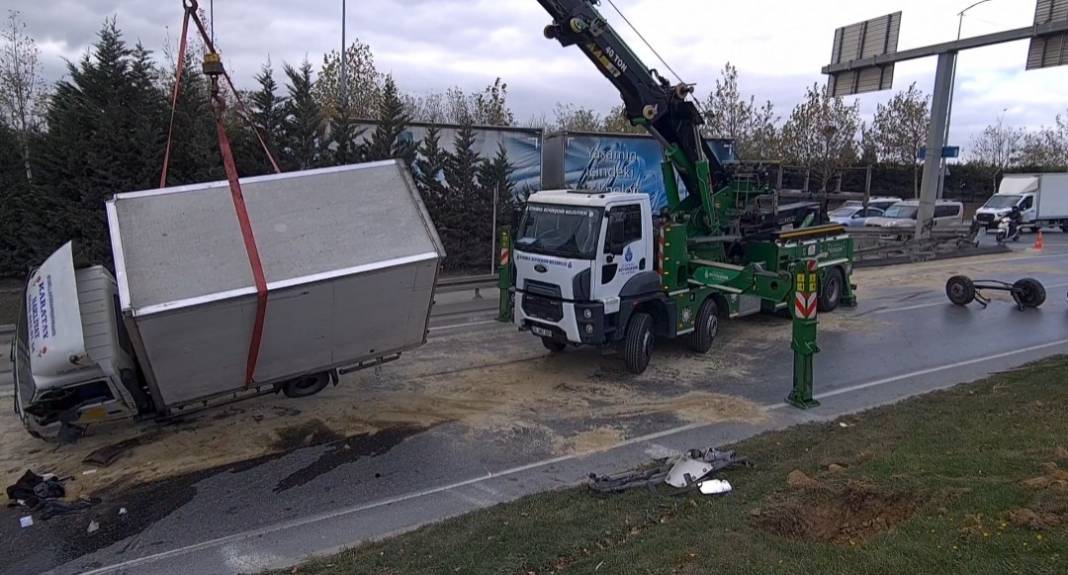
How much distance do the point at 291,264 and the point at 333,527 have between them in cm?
261

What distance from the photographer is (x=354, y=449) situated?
7.68 m

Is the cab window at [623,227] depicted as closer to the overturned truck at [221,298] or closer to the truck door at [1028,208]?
the overturned truck at [221,298]

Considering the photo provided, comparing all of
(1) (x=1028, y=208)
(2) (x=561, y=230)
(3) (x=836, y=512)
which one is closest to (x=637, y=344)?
(2) (x=561, y=230)

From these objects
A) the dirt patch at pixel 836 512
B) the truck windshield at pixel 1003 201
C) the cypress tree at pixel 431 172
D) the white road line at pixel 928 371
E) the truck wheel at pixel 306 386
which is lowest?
the white road line at pixel 928 371

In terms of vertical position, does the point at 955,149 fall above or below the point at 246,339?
above

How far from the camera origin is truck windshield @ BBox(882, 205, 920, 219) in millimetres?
33816

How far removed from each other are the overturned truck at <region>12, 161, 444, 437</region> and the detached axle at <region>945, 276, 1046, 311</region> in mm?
14112

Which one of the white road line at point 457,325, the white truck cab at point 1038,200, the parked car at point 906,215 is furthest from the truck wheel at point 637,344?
the white truck cab at point 1038,200

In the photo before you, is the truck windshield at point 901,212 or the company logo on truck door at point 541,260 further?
the truck windshield at point 901,212

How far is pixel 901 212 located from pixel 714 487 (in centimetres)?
3322

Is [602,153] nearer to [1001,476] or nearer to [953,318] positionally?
[953,318]

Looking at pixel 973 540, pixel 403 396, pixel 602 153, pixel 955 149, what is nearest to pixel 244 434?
pixel 403 396

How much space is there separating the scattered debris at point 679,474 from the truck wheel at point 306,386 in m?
3.93

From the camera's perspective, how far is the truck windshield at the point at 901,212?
33.8 meters
